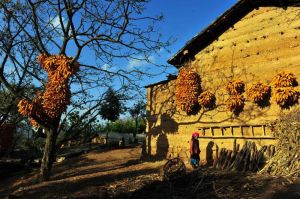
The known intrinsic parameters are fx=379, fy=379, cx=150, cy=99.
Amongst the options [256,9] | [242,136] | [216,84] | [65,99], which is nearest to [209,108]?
[216,84]

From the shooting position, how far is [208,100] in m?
16.1

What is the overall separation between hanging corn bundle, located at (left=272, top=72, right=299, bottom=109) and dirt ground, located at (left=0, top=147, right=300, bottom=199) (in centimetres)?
299

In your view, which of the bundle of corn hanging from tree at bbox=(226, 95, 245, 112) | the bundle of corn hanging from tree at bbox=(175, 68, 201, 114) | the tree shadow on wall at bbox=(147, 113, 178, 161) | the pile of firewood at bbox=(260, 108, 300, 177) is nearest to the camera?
the pile of firewood at bbox=(260, 108, 300, 177)

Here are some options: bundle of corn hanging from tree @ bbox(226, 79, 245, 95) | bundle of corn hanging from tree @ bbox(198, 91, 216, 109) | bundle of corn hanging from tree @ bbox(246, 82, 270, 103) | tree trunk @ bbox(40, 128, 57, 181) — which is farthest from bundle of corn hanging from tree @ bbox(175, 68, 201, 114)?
tree trunk @ bbox(40, 128, 57, 181)

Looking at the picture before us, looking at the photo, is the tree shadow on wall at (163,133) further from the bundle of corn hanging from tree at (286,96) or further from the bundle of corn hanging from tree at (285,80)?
the bundle of corn hanging from tree at (285,80)

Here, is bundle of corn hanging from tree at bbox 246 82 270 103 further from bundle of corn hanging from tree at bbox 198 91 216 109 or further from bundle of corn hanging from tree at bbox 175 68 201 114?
bundle of corn hanging from tree at bbox 175 68 201 114

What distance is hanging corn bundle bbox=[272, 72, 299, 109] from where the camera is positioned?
13.2 metres

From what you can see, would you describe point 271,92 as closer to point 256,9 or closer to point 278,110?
point 278,110

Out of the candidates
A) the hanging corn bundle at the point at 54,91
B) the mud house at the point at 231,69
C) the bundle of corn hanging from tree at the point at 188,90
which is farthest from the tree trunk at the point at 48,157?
the bundle of corn hanging from tree at the point at 188,90

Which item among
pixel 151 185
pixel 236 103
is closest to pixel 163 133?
pixel 236 103

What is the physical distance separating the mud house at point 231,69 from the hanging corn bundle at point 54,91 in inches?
213

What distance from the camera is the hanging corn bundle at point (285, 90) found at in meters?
13.2

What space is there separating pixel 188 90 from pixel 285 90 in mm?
4772

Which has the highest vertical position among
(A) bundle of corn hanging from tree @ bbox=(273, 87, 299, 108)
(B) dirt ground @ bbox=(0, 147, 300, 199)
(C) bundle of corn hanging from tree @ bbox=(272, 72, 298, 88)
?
(C) bundle of corn hanging from tree @ bbox=(272, 72, 298, 88)
